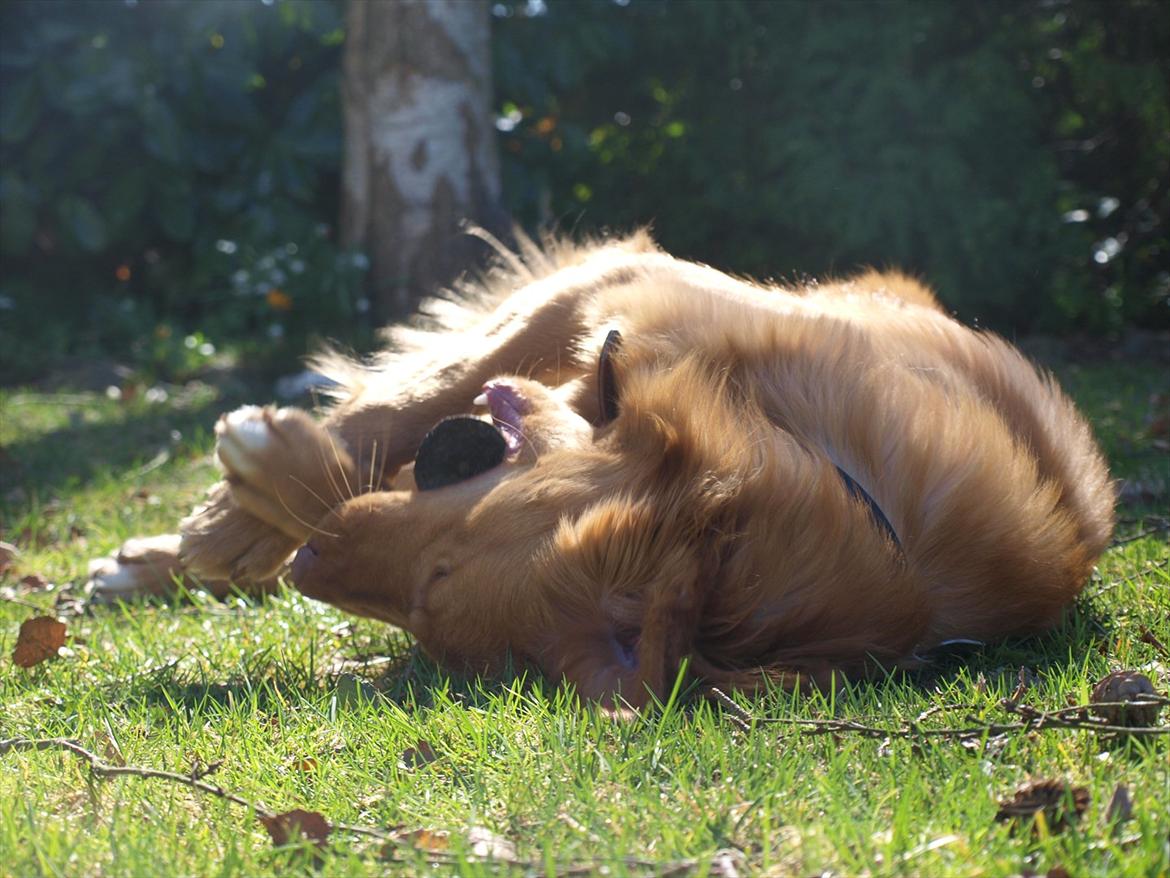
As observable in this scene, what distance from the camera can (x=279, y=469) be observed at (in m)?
3.22

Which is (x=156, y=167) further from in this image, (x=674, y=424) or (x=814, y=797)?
(x=814, y=797)

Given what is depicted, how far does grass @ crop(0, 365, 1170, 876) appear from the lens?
5.94 feet

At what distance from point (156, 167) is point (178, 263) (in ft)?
2.39

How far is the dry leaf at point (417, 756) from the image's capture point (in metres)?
2.28

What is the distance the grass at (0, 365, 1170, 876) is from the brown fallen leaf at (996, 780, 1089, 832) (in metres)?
0.02

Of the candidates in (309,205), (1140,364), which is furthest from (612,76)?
(1140,364)

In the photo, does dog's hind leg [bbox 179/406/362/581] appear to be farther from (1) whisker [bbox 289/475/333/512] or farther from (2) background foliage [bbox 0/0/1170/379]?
(2) background foliage [bbox 0/0/1170/379]

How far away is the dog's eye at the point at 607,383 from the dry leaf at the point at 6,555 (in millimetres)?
2153

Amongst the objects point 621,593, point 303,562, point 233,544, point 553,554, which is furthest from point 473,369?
point 621,593

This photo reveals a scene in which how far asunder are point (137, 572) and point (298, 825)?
211 centimetres

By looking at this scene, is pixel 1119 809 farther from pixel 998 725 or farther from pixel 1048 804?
pixel 998 725

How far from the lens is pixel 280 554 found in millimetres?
3420

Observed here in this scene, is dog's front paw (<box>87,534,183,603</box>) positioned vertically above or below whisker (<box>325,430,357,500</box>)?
below

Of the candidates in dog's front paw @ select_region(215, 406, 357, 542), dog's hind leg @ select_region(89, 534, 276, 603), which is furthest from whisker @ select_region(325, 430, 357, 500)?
dog's hind leg @ select_region(89, 534, 276, 603)
